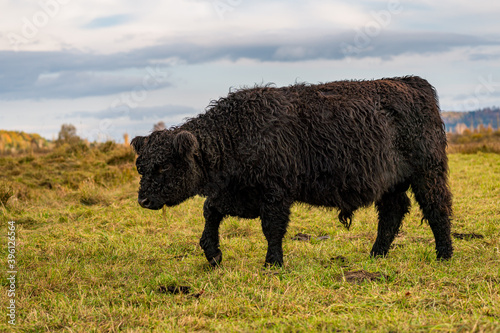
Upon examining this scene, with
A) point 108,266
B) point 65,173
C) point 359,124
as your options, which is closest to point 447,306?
point 359,124

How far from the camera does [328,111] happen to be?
630 cm

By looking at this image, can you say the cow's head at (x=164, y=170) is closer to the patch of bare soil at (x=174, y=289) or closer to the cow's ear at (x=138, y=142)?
the cow's ear at (x=138, y=142)

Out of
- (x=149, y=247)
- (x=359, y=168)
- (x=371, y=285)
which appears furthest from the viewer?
(x=149, y=247)

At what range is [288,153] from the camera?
19.7 feet

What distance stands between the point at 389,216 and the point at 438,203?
2.32 ft

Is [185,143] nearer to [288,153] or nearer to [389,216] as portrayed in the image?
[288,153]

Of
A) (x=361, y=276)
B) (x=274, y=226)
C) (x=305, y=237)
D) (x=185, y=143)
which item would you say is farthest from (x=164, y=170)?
(x=305, y=237)

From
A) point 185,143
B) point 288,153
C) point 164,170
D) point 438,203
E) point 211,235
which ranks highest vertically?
point 185,143

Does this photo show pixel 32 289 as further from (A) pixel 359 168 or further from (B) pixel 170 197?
(A) pixel 359 168

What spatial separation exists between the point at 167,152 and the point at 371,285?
273 cm

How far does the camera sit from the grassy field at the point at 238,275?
446 cm

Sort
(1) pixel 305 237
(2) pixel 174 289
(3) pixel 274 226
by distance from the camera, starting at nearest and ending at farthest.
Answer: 1. (2) pixel 174 289
2. (3) pixel 274 226
3. (1) pixel 305 237

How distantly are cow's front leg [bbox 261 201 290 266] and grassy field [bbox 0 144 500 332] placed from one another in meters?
0.23

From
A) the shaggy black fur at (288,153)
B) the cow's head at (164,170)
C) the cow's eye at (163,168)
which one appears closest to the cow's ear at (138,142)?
the shaggy black fur at (288,153)
